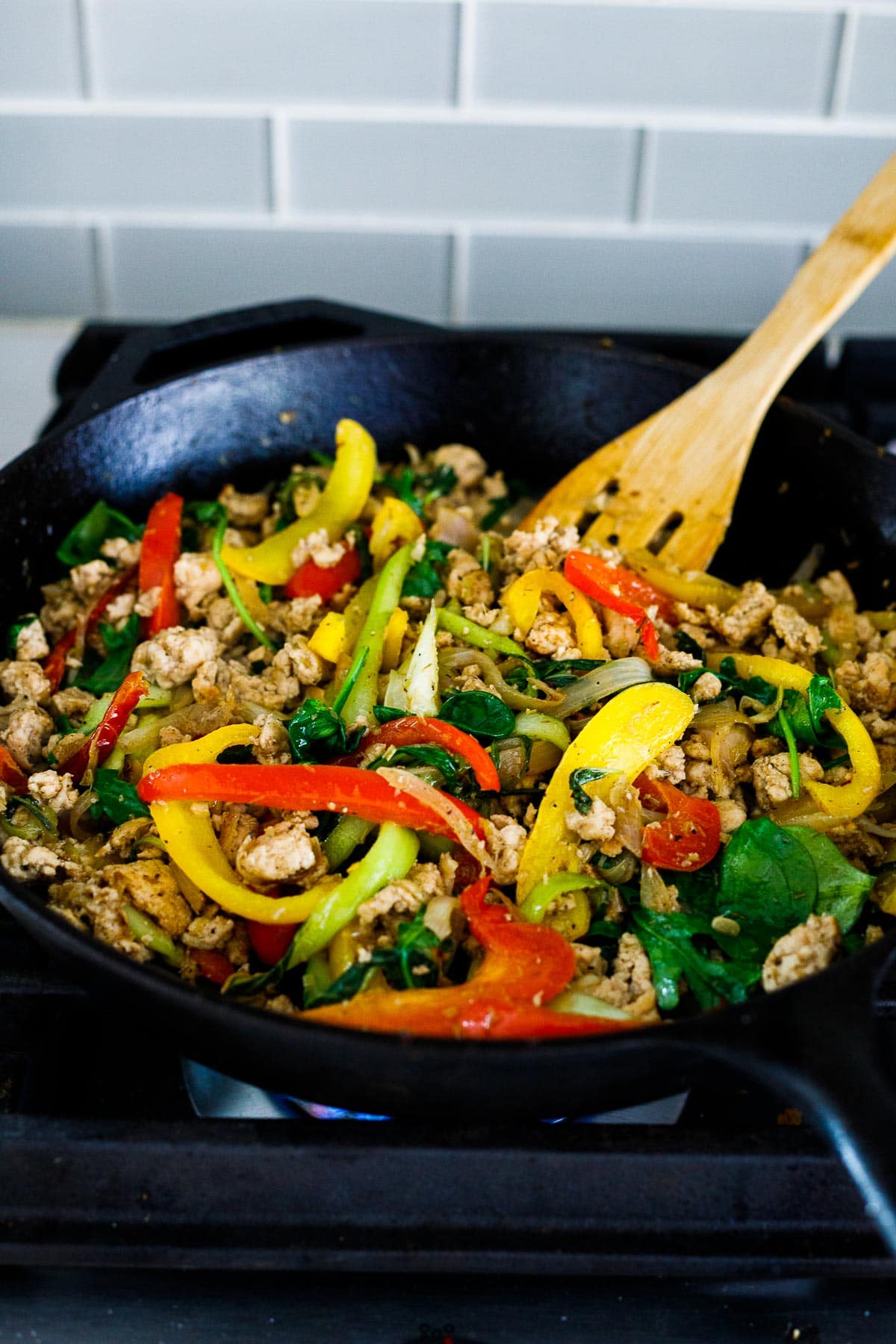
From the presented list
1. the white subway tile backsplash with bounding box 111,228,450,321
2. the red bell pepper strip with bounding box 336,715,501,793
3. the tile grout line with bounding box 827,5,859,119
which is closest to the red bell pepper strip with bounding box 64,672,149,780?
the red bell pepper strip with bounding box 336,715,501,793

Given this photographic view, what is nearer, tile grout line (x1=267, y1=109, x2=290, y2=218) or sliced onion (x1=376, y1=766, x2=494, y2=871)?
sliced onion (x1=376, y1=766, x2=494, y2=871)

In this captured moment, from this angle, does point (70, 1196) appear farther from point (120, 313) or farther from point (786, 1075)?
point (120, 313)

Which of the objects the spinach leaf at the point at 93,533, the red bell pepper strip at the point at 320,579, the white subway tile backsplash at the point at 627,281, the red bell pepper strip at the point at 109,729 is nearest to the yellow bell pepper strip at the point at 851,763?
the red bell pepper strip at the point at 320,579

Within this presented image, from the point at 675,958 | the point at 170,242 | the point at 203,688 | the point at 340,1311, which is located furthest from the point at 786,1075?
the point at 170,242

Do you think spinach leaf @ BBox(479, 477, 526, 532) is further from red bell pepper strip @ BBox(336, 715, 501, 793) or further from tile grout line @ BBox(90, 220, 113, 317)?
tile grout line @ BBox(90, 220, 113, 317)

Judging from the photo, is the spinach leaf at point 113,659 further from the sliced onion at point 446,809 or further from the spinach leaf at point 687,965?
the spinach leaf at point 687,965

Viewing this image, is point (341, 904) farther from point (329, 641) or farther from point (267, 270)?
point (267, 270)

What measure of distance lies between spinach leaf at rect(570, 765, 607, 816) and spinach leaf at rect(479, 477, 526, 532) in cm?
49

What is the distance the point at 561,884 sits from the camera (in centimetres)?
90

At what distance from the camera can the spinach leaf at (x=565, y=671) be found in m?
1.06

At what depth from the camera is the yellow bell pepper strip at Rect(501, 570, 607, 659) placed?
1.10 m

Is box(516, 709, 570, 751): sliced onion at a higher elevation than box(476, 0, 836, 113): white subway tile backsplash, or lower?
lower

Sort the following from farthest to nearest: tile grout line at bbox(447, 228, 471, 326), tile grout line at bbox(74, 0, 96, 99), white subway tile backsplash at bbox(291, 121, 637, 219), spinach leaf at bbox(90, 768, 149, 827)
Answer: tile grout line at bbox(447, 228, 471, 326) → white subway tile backsplash at bbox(291, 121, 637, 219) → tile grout line at bbox(74, 0, 96, 99) → spinach leaf at bbox(90, 768, 149, 827)

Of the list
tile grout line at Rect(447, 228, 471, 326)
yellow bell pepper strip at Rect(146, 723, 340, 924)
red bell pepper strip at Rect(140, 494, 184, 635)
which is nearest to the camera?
yellow bell pepper strip at Rect(146, 723, 340, 924)
